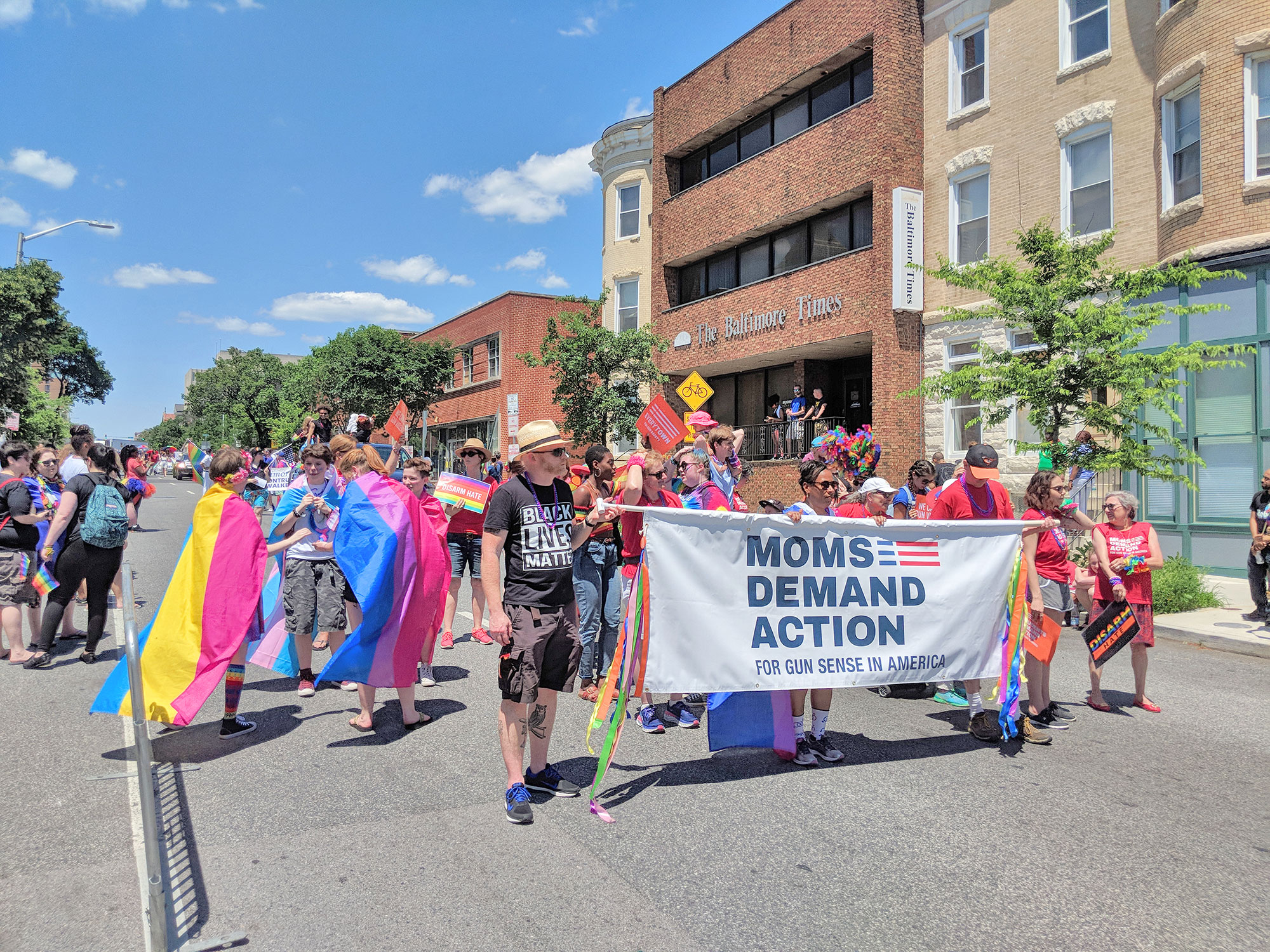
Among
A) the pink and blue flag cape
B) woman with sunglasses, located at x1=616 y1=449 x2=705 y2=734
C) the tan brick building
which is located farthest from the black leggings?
the tan brick building

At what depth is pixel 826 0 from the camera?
20609 millimetres

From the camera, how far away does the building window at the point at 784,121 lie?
66.8 feet

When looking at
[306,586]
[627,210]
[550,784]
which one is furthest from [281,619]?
[627,210]

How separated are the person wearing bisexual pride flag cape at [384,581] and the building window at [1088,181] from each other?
46.2ft

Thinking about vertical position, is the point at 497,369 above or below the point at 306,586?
above

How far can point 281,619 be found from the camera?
7.04 metres

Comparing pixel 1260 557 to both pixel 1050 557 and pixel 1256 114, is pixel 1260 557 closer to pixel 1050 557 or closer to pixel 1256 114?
pixel 1050 557

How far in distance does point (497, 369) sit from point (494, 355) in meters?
0.85

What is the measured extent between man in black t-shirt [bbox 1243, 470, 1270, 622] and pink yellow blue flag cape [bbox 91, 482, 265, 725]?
36.5 feet

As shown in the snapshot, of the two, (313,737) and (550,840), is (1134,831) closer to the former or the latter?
(550,840)

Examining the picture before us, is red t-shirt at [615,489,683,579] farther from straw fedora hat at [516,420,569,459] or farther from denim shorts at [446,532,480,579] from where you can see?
denim shorts at [446,532,480,579]

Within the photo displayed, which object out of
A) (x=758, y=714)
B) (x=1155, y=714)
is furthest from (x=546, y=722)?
(x=1155, y=714)

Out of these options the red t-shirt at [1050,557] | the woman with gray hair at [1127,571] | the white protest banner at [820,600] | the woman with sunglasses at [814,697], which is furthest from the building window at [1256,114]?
the woman with sunglasses at [814,697]

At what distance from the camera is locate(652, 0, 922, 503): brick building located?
1903 centimetres
